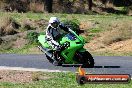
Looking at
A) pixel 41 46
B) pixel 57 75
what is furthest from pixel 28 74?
pixel 41 46

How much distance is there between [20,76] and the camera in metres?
14.6

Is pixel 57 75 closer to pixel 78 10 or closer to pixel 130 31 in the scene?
pixel 130 31

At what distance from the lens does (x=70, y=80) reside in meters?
13.6

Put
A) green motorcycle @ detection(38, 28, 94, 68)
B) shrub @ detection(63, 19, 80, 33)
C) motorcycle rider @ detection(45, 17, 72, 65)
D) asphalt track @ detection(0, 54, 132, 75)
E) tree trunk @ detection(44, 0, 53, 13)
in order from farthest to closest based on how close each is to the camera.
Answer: tree trunk @ detection(44, 0, 53, 13) → shrub @ detection(63, 19, 80, 33) → green motorcycle @ detection(38, 28, 94, 68) → motorcycle rider @ detection(45, 17, 72, 65) → asphalt track @ detection(0, 54, 132, 75)

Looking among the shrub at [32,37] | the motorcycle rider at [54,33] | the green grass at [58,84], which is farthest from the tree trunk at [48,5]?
the green grass at [58,84]

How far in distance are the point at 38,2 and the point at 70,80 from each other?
111 feet

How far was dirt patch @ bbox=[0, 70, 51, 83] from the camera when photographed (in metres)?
13.8

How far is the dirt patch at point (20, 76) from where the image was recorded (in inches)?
543

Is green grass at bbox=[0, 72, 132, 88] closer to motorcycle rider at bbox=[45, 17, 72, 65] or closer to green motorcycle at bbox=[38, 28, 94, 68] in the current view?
green motorcycle at bbox=[38, 28, 94, 68]

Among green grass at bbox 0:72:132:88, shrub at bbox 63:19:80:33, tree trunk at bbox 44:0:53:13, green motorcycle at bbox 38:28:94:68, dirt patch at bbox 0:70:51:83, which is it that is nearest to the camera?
green grass at bbox 0:72:132:88

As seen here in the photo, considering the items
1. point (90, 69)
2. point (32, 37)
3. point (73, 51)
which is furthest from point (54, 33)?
point (32, 37)

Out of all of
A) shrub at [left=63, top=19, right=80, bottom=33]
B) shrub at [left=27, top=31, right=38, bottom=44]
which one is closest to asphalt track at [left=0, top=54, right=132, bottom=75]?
shrub at [left=27, top=31, right=38, bottom=44]

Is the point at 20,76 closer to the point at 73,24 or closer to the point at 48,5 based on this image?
the point at 73,24

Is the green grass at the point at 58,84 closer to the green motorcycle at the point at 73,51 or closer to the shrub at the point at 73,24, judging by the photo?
the green motorcycle at the point at 73,51
